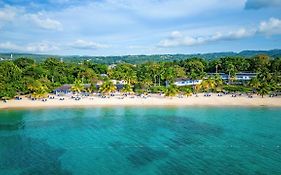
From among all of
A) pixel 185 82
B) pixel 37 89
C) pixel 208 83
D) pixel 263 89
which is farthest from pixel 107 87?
pixel 263 89

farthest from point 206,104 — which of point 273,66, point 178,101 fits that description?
point 273,66

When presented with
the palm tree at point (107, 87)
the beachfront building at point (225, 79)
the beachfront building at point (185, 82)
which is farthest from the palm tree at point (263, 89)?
the palm tree at point (107, 87)

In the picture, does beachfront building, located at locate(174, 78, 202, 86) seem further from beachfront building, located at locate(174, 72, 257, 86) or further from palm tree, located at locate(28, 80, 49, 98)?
palm tree, located at locate(28, 80, 49, 98)

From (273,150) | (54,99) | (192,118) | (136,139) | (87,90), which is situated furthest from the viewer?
(87,90)

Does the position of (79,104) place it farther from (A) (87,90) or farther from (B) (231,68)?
(B) (231,68)

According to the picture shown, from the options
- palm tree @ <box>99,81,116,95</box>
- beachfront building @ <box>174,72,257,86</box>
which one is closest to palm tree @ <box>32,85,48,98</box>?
palm tree @ <box>99,81,116,95</box>

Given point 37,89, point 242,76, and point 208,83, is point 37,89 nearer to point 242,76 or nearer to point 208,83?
point 208,83
